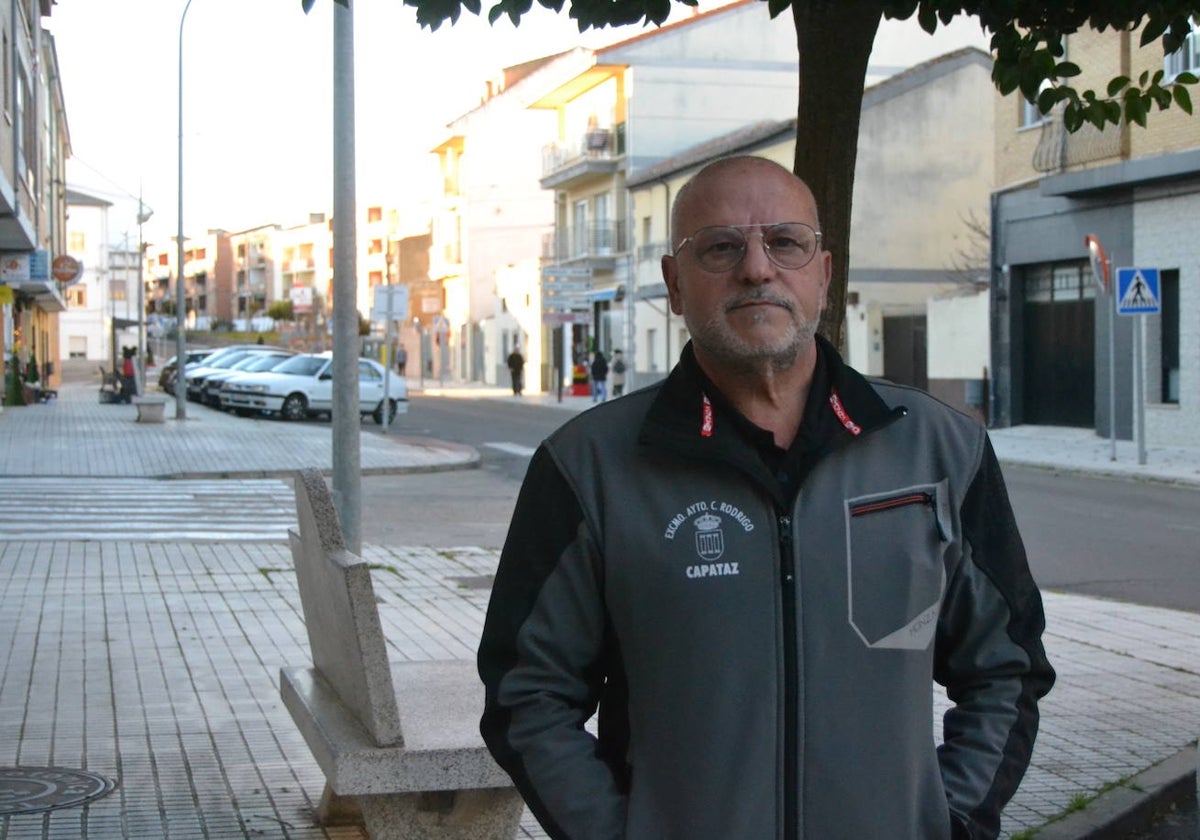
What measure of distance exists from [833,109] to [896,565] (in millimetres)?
3394

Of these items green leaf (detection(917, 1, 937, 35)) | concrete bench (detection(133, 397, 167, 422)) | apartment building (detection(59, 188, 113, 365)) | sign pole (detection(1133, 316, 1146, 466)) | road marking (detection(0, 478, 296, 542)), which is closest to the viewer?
green leaf (detection(917, 1, 937, 35))

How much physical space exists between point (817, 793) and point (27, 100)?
35222 mm

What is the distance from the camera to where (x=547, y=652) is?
8.28 feet

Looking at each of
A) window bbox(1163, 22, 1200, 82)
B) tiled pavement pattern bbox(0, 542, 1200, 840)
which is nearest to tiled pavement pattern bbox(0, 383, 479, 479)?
tiled pavement pattern bbox(0, 542, 1200, 840)

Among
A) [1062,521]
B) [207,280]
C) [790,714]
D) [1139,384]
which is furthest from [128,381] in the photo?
[207,280]

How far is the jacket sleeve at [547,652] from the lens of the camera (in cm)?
246

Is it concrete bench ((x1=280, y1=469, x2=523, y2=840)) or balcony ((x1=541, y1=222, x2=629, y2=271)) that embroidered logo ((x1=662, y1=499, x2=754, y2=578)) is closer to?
concrete bench ((x1=280, y1=469, x2=523, y2=840))

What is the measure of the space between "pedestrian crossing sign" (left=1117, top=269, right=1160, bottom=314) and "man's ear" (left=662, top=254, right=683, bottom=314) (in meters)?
18.4

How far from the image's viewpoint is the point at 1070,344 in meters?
28.6

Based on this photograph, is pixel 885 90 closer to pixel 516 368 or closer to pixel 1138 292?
pixel 516 368

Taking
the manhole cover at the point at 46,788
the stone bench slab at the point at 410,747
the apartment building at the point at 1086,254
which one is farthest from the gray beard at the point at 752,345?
the apartment building at the point at 1086,254

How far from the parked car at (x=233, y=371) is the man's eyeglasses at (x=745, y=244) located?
120 feet

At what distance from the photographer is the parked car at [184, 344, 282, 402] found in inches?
1784

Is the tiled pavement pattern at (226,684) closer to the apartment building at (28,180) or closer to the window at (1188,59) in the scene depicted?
the apartment building at (28,180)
